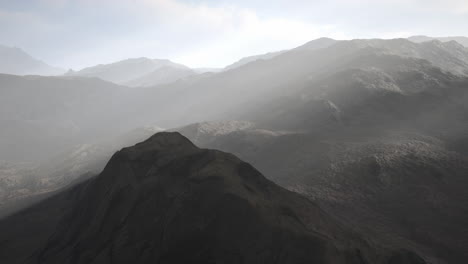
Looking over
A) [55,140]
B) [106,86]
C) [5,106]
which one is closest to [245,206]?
[55,140]

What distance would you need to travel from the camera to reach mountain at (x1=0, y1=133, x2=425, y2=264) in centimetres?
841

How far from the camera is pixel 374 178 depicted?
961 inches

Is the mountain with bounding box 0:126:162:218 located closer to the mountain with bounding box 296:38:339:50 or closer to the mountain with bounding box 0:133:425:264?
the mountain with bounding box 0:133:425:264

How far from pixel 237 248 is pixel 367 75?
49.5 meters

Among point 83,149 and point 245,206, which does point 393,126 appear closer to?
point 245,206

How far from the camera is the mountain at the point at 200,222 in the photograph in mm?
8406

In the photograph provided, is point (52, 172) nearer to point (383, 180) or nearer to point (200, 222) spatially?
point (383, 180)

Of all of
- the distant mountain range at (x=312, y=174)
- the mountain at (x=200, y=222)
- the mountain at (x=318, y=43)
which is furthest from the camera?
the mountain at (x=318, y=43)

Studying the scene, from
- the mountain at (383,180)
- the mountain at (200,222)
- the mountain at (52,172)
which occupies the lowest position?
the mountain at (52,172)

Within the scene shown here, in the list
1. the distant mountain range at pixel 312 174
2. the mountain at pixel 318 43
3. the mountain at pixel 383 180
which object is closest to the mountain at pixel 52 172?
the distant mountain range at pixel 312 174

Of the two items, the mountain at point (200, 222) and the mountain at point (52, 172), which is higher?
the mountain at point (200, 222)

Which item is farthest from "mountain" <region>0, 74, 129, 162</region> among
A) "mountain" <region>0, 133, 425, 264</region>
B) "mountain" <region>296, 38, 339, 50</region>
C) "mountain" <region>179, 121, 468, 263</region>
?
"mountain" <region>296, 38, 339, 50</region>

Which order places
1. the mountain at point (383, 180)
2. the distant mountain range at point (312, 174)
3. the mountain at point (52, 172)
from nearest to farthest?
the distant mountain range at point (312, 174) → the mountain at point (383, 180) → the mountain at point (52, 172)

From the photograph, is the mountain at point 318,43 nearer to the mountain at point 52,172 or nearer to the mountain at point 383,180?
the mountain at point 52,172
